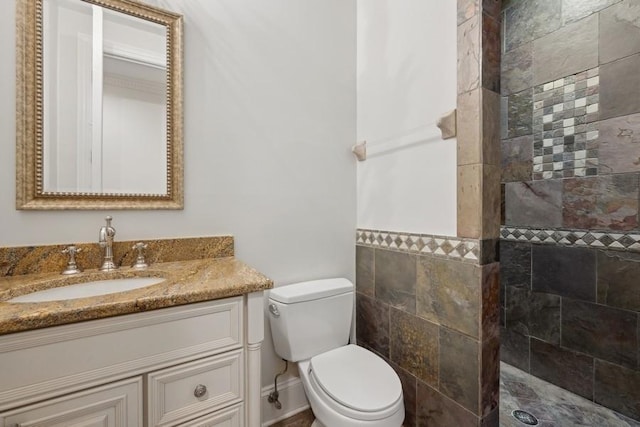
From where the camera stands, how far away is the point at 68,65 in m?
1.10

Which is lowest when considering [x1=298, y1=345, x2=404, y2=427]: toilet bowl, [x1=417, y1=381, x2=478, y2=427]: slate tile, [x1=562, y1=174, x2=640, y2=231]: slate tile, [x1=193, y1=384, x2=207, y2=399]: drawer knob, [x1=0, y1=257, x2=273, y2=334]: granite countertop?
[x1=417, y1=381, x2=478, y2=427]: slate tile

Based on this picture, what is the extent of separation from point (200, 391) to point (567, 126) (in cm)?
239

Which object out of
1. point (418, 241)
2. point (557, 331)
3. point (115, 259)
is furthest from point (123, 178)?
point (557, 331)

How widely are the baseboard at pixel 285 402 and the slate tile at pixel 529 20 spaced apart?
2.71 meters

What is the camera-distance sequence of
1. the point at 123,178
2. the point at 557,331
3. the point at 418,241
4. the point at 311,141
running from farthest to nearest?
the point at 557,331, the point at 311,141, the point at 418,241, the point at 123,178

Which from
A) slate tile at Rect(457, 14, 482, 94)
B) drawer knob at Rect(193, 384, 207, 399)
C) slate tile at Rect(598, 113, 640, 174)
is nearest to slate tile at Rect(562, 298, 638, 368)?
slate tile at Rect(598, 113, 640, 174)

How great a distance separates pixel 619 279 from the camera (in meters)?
1.59

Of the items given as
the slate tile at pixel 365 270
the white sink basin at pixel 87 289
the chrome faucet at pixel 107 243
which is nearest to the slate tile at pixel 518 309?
the slate tile at pixel 365 270

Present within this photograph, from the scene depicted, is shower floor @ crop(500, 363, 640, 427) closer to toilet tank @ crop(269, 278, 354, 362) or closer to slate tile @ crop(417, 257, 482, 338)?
slate tile @ crop(417, 257, 482, 338)

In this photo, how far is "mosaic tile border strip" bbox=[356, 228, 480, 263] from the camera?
3.93 feet

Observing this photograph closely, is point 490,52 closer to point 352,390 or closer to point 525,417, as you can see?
point 352,390

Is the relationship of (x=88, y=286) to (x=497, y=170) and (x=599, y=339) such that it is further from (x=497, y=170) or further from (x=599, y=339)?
(x=599, y=339)

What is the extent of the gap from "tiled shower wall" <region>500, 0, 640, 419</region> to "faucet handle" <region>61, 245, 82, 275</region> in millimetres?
2533

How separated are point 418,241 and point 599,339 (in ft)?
4.32
